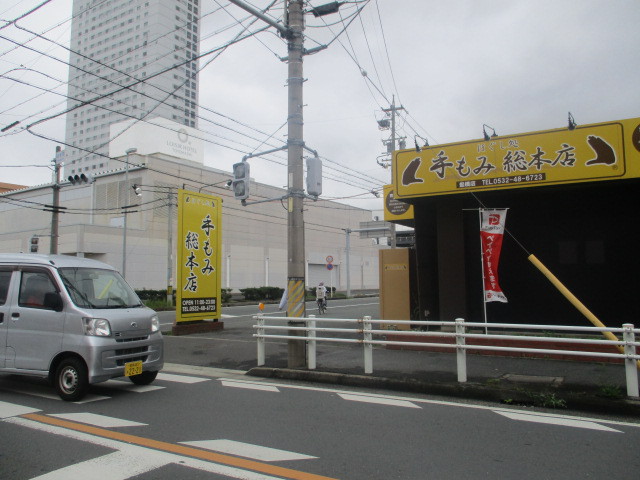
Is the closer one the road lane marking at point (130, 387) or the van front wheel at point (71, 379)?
the van front wheel at point (71, 379)

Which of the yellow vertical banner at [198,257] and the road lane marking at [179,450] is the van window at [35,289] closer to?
the road lane marking at [179,450]

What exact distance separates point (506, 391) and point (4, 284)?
779cm

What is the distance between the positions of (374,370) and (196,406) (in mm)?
3331

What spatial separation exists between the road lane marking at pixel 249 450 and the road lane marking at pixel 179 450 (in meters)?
0.11

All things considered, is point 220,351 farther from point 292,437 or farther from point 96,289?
point 292,437

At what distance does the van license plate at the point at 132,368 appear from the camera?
279 inches

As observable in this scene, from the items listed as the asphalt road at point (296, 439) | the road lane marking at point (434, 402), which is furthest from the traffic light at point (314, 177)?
the asphalt road at point (296, 439)

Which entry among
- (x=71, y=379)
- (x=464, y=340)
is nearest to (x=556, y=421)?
(x=464, y=340)

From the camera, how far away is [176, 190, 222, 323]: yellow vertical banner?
15.9 m

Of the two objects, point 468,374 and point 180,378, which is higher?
point 468,374

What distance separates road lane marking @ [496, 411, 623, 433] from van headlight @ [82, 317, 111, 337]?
216 inches

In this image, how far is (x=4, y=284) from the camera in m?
7.62

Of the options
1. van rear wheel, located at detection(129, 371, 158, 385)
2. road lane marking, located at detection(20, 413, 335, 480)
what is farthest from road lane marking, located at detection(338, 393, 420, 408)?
van rear wheel, located at detection(129, 371, 158, 385)

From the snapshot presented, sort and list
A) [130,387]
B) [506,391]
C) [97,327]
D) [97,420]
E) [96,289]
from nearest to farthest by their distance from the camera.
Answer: [97,420] → [506,391] → [97,327] → [96,289] → [130,387]
